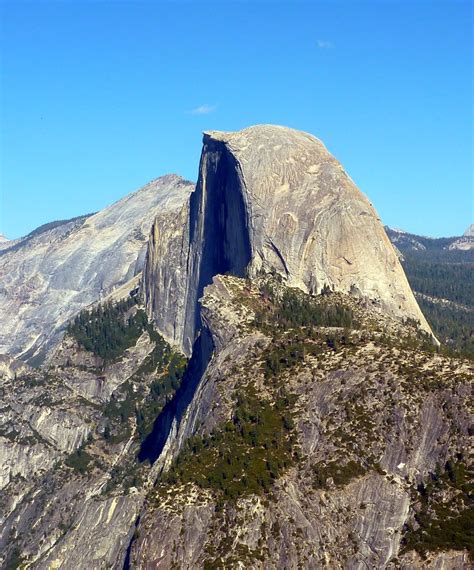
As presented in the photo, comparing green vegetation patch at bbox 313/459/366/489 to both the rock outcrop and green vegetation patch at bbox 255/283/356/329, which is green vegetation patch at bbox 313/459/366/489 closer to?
the rock outcrop

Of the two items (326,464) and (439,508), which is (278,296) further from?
(439,508)

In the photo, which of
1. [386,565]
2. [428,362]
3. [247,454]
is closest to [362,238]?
[428,362]

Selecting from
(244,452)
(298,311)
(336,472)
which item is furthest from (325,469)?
(298,311)

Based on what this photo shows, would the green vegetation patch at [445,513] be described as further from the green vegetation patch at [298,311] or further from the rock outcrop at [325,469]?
the green vegetation patch at [298,311]

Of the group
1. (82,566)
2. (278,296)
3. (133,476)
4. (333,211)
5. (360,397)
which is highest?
(333,211)

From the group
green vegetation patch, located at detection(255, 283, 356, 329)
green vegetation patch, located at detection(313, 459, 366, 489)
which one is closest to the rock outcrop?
green vegetation patch, located at detection(313, 459, 366, 489)
